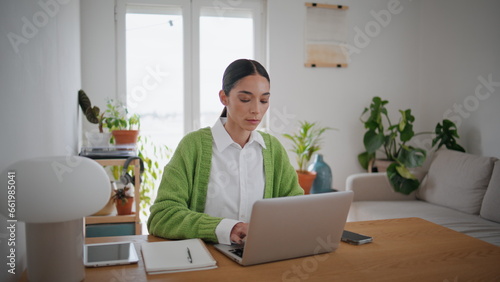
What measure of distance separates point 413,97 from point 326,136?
1.12 m

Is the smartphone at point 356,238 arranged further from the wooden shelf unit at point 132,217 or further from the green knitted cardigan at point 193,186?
the wooden shelf unit at point 132,217

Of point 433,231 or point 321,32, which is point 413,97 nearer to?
point 321,32

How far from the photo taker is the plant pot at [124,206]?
2692 millimetres

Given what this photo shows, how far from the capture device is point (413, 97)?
4.61 meters

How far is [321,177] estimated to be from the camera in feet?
12.8

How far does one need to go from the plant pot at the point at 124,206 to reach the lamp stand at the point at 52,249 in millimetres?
1812

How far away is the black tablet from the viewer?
1100 millimetres

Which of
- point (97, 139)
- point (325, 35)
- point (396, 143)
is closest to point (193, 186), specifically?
point (97, 139)

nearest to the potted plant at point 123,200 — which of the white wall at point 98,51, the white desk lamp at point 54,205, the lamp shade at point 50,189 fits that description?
the white wall at point 98,51

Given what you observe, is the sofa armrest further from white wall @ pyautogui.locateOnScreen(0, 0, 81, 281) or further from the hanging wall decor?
white wall @ pyautogui.locateOnScreen(0, 0, 81, 281)

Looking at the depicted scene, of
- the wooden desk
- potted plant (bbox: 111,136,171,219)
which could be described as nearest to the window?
potted plant (bbox: 111,136,171,219)

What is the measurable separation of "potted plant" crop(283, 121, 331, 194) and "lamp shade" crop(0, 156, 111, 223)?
3.15 metres

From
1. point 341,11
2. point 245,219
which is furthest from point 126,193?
point 341,11

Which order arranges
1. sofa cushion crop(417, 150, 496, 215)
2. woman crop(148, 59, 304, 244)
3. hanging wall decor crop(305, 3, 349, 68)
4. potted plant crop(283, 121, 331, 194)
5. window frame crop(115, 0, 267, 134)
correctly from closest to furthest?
woman crop(148, 59, 304, 244)
sofa cushion crop(417, 150, 496, 215)
window frame crop(115, 0, 267, 134)
potted plant crop(283, 121, 331, 194)
hanging wall decor crop(305, 3, 349, 68)
